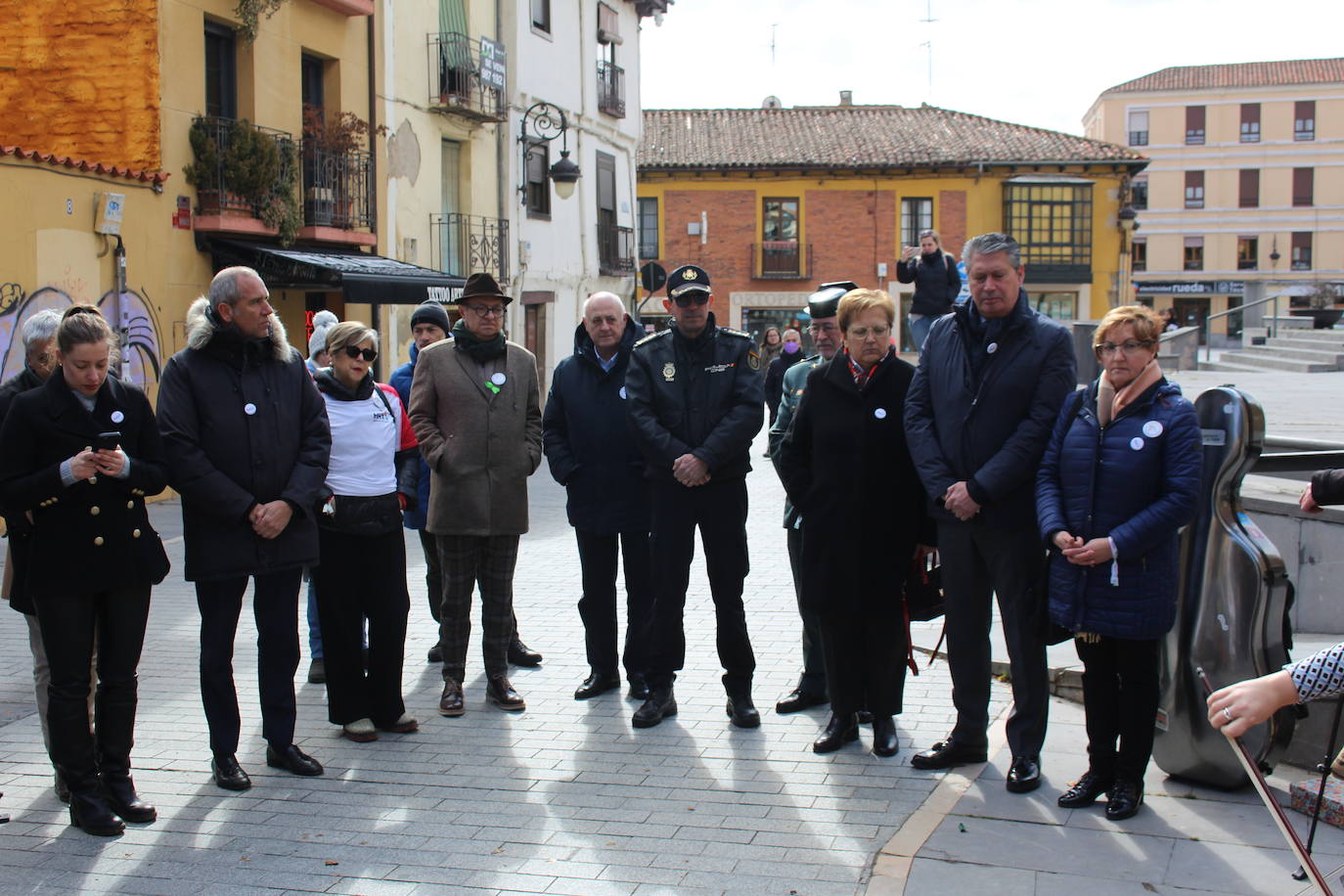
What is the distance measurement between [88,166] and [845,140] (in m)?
35.1

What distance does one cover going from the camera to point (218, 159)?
14930 millimetres

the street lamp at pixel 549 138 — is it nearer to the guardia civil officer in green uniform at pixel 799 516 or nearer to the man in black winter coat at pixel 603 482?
the man in black winter coat at pixel 603 482

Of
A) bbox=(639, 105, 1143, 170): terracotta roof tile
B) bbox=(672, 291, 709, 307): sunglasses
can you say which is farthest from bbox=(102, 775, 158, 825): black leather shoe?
bbox=(639, 105, 1143, 170): terracotta roof tile

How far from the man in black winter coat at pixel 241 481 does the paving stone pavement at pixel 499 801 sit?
1.19 feet

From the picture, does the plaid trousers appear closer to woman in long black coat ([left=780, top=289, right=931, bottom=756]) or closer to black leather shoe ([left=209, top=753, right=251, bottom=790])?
black leather shoe ([left=209, top=753, right=251, bottom=790])

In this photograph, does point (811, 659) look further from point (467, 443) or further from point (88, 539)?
point (88, 539)

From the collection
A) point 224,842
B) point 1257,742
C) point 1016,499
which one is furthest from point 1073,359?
point 224,842

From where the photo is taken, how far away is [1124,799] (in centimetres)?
479

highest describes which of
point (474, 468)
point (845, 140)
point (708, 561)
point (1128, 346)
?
point (845, 140)

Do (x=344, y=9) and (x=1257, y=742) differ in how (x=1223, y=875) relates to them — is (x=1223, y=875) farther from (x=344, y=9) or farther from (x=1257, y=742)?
(x=344, y=9)

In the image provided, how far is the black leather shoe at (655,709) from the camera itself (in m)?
6.12

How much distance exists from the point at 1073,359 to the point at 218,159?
12.1 metres

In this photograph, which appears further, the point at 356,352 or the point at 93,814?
the point at 356,352

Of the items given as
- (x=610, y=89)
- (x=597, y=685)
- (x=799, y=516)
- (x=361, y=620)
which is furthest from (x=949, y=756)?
(x=610, y=89)
